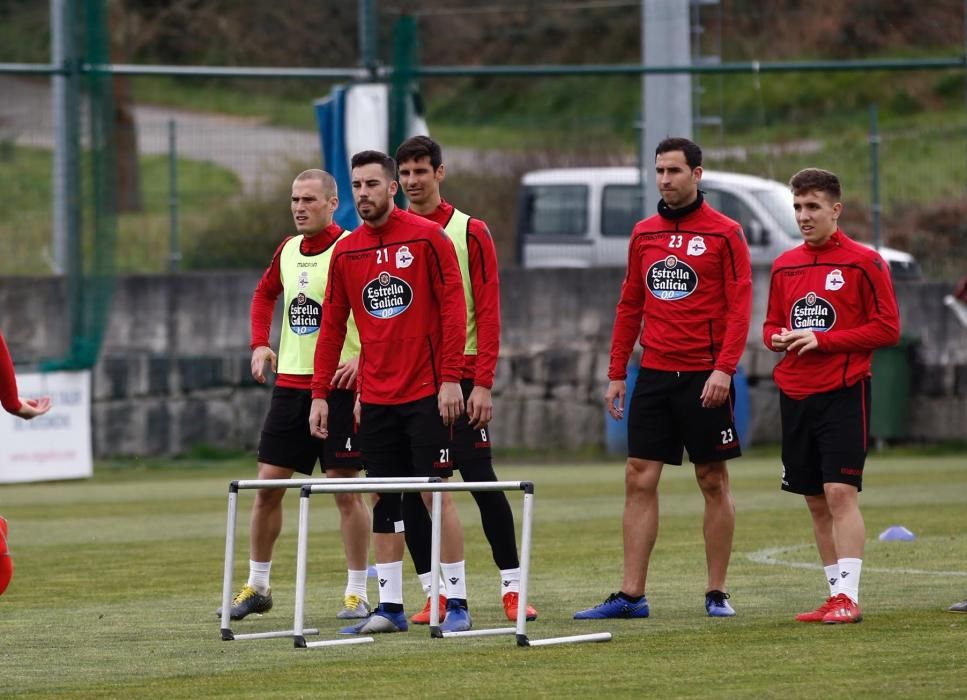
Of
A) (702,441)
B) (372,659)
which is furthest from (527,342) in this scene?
(372,659)

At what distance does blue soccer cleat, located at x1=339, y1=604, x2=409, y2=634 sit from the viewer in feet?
28.0

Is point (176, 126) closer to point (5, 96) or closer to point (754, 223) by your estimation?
point (5, 96)

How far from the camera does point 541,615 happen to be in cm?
905

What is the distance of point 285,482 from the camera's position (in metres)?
7.82

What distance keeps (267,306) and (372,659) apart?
2.81m

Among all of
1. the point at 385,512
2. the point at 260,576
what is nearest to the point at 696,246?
the point at 385,512

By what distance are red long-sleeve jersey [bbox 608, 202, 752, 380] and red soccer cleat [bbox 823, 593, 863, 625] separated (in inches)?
48.6

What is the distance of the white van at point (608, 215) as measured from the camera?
66.9ft

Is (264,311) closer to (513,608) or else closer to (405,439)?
(405,439)

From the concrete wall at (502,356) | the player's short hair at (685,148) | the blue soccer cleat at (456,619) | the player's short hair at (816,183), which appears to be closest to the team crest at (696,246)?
the player's short hair at (685,148)

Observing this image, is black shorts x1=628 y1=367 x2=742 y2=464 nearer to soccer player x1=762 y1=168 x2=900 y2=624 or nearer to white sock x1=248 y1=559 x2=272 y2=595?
soccer player x1=762 y1=168 x2=900 y2=624

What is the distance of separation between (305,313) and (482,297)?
1.18 meters

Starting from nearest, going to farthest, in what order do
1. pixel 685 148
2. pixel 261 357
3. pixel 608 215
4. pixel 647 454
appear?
pixel 685 148, pixel 647 454, pixel 261 357, pixel 608 215

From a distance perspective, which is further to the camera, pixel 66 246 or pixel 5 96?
pixel 5 96
